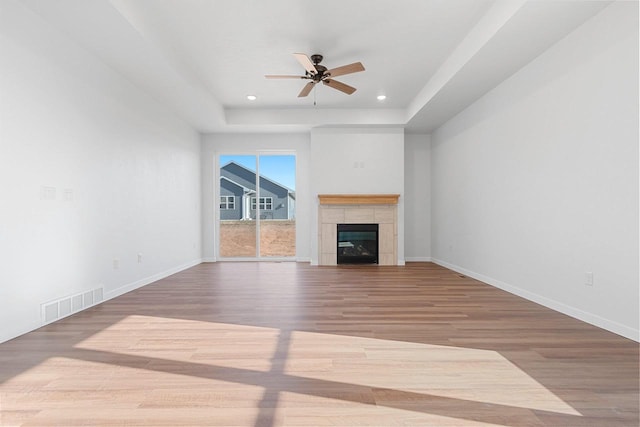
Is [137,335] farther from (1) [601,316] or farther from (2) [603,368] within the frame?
(1) [601,316]

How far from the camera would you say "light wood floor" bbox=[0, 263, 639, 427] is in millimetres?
1490

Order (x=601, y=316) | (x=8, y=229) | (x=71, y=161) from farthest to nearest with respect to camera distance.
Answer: (x=71, y=161), (x=601, y=316), (x=8, y=229)

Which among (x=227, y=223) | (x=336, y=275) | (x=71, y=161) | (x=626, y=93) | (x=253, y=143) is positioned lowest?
(x=336, y=275)

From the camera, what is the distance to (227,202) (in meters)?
7.14

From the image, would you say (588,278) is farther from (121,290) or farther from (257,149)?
(257,149)

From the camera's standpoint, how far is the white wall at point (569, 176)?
252cm

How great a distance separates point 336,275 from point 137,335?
322cm

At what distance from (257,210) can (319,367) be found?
5.48 metres

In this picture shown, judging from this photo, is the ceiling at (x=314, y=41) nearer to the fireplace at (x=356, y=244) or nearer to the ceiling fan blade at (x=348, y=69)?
the ceiling fan blade at (x=348, y=69)

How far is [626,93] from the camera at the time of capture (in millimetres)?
2512

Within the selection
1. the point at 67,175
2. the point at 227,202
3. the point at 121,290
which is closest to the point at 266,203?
the point at 227,202

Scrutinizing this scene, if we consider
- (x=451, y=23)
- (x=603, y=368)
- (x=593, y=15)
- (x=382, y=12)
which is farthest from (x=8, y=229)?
(x=593, y=15)

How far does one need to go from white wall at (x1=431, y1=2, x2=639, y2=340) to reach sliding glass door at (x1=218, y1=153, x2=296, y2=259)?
3856 mm

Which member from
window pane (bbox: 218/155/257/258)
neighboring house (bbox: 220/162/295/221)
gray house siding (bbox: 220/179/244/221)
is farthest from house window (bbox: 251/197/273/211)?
Answer: gray house siding (bbox: 220/179/244/221)
